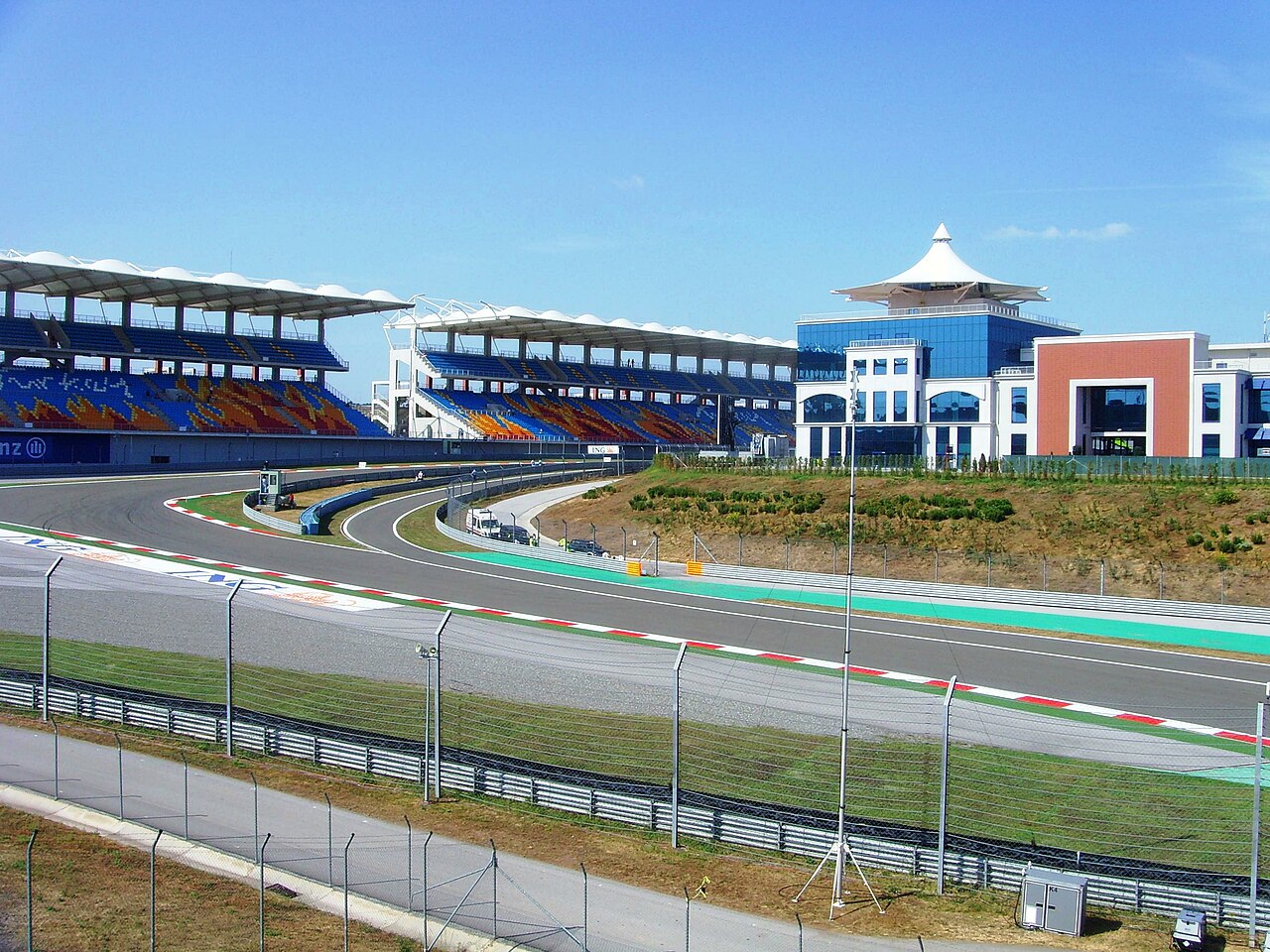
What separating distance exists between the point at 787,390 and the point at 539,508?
76562 millimetres

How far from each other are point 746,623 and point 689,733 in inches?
491

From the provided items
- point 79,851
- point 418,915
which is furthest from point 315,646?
point 418,915

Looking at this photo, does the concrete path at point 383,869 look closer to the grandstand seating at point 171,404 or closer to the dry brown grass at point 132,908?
the dry brown grass at point 132,908

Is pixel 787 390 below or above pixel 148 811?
A: above

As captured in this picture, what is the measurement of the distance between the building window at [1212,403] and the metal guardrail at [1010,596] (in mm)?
23760

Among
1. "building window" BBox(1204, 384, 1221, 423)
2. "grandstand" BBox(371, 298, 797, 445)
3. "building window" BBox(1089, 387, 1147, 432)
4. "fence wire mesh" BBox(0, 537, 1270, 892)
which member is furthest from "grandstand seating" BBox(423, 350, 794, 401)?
"fence wire mesh" BBox(0, 537, 1270, 892)

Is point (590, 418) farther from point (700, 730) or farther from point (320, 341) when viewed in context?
point (700, 730)

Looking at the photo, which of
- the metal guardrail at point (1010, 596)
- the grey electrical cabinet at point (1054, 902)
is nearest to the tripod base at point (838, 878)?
the grey electrical cabinet at point (1054, 902)

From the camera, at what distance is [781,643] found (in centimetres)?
2638

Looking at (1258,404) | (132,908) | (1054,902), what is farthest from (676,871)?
(1258,404)

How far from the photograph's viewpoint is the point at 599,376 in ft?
367

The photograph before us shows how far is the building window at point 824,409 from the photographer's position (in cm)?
7075

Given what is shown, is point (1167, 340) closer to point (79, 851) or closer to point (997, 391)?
point (997, 391)

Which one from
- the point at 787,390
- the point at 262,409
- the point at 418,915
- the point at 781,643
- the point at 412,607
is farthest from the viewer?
the point at 787,390
